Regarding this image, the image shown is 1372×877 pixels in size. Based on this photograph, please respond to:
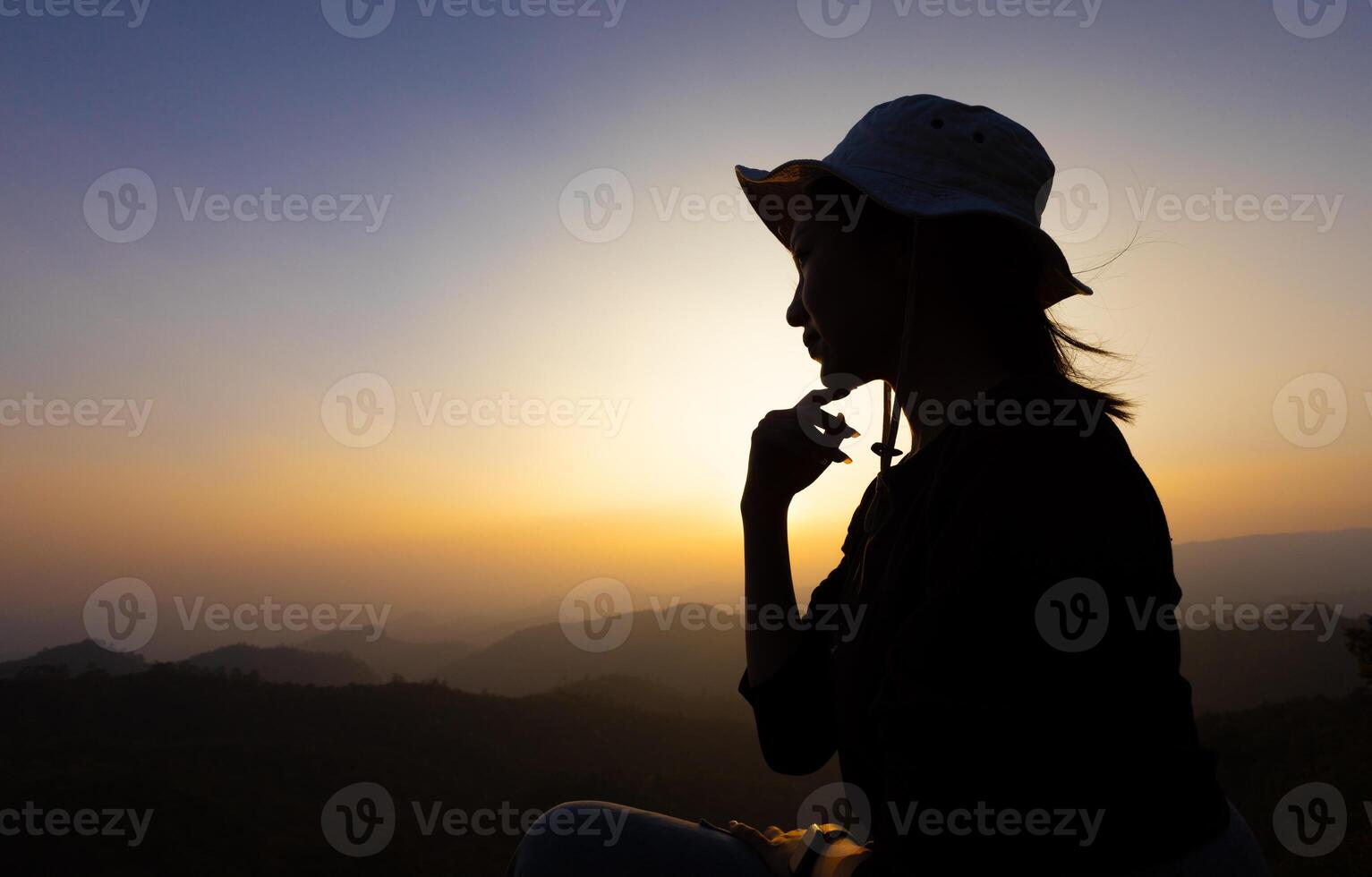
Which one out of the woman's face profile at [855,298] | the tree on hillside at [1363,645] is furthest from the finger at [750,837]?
the tree on hillside at [1363,645]

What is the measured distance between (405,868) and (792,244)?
16.8 ft

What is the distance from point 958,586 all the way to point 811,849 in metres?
0.90

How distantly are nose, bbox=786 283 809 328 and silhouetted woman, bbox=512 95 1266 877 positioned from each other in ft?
0.26

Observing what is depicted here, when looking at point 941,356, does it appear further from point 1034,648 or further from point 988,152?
point 1034,648

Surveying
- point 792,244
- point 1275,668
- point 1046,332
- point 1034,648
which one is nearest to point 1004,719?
point 1034,648

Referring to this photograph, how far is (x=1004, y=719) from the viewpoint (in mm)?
1421

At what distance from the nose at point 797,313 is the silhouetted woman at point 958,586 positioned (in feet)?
0.26

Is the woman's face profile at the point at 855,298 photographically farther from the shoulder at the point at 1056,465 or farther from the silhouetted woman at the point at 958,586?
the shoulder at the point at 1056,465

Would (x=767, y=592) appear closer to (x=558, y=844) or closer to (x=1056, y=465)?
(x=558, y=844)

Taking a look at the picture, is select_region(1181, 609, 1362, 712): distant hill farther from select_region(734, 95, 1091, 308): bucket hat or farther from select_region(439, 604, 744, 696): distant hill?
select_region(734, 95, 1091, 308): bucket hat

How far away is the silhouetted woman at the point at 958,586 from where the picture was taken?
1437 mm

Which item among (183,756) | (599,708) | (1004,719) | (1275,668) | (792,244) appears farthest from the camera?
(1275,668)


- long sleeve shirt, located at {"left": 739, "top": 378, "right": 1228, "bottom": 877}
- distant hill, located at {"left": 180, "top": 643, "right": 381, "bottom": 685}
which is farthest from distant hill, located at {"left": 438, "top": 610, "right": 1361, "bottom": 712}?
long sleeve shirt, located at {"left": 739, "top": 378, "right": 1228, "bottom": 877}

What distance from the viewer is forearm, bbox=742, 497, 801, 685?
8.49 ft
